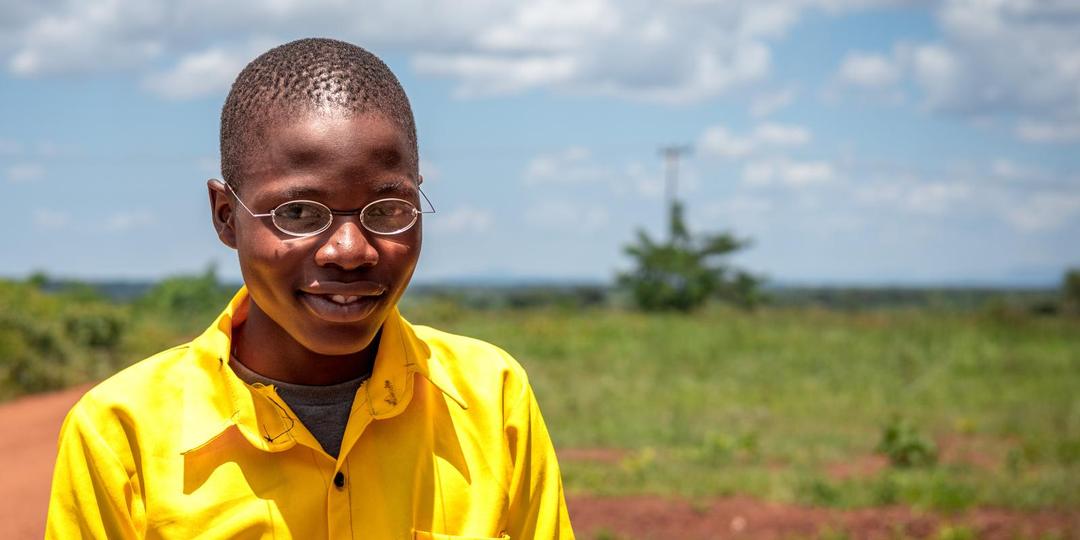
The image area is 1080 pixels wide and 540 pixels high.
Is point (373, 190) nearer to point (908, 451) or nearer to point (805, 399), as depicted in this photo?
point (908, 451)

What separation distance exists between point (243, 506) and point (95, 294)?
63.7ft

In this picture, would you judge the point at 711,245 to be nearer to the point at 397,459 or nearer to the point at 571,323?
the point at 571,323

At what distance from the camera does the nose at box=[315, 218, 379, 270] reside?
5.12ft

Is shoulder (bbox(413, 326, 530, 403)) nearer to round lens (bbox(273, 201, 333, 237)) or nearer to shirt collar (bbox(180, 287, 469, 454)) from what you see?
shirt collar (bbox(180, 287, 469, 454))

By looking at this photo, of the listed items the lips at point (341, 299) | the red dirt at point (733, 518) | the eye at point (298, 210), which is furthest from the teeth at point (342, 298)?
the red dirt at point (733, 518)

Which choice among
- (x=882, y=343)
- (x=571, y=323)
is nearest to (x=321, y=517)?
(x=882, y=343)

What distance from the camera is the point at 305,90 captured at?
1.60 m

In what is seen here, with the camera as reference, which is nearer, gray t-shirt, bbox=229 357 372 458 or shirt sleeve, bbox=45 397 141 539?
shirt sleeve, bbox=45 397 141 539

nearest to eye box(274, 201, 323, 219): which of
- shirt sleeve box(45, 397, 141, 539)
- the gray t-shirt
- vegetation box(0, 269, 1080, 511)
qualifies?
the gray t-shirt

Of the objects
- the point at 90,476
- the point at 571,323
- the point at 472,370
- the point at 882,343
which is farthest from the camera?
the point at 571,323

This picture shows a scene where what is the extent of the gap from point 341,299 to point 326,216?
11cm

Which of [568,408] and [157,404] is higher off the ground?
[157,404]

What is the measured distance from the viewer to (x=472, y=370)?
1742 mm

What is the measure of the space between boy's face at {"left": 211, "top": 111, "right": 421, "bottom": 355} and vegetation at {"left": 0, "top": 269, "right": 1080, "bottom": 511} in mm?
6063
